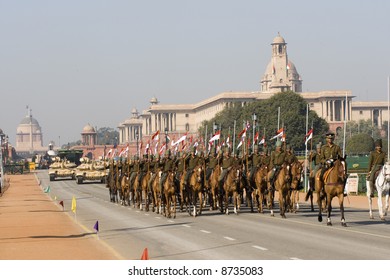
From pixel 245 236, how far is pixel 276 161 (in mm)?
9558

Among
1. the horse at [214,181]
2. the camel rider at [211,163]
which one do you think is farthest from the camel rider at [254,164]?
the camel rider at [211,163]

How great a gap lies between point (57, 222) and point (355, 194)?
25.1m

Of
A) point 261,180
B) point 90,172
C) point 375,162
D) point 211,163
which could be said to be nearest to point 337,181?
point 375,162

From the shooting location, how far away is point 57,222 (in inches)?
1377

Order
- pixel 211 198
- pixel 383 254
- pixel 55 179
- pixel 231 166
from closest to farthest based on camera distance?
pixel 383 254, pixel 231 166, pixel 211 198, pixel 55 179

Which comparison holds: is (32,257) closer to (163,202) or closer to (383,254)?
(383,254)

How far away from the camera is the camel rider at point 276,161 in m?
35.3

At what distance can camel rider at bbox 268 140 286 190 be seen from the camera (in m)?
35.3

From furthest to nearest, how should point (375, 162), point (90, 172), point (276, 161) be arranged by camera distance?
point (90, 172)
point (276, 161)
point (375, 162)

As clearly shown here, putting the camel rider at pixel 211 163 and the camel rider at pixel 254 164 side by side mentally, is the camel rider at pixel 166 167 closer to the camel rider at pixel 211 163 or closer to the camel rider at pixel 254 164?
the camel rider at pixel 211 163

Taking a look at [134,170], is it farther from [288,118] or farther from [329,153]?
[288,118]

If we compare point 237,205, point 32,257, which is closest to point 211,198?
point 237,205

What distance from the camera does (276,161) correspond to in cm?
3553

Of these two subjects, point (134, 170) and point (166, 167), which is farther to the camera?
point (134, 170)
